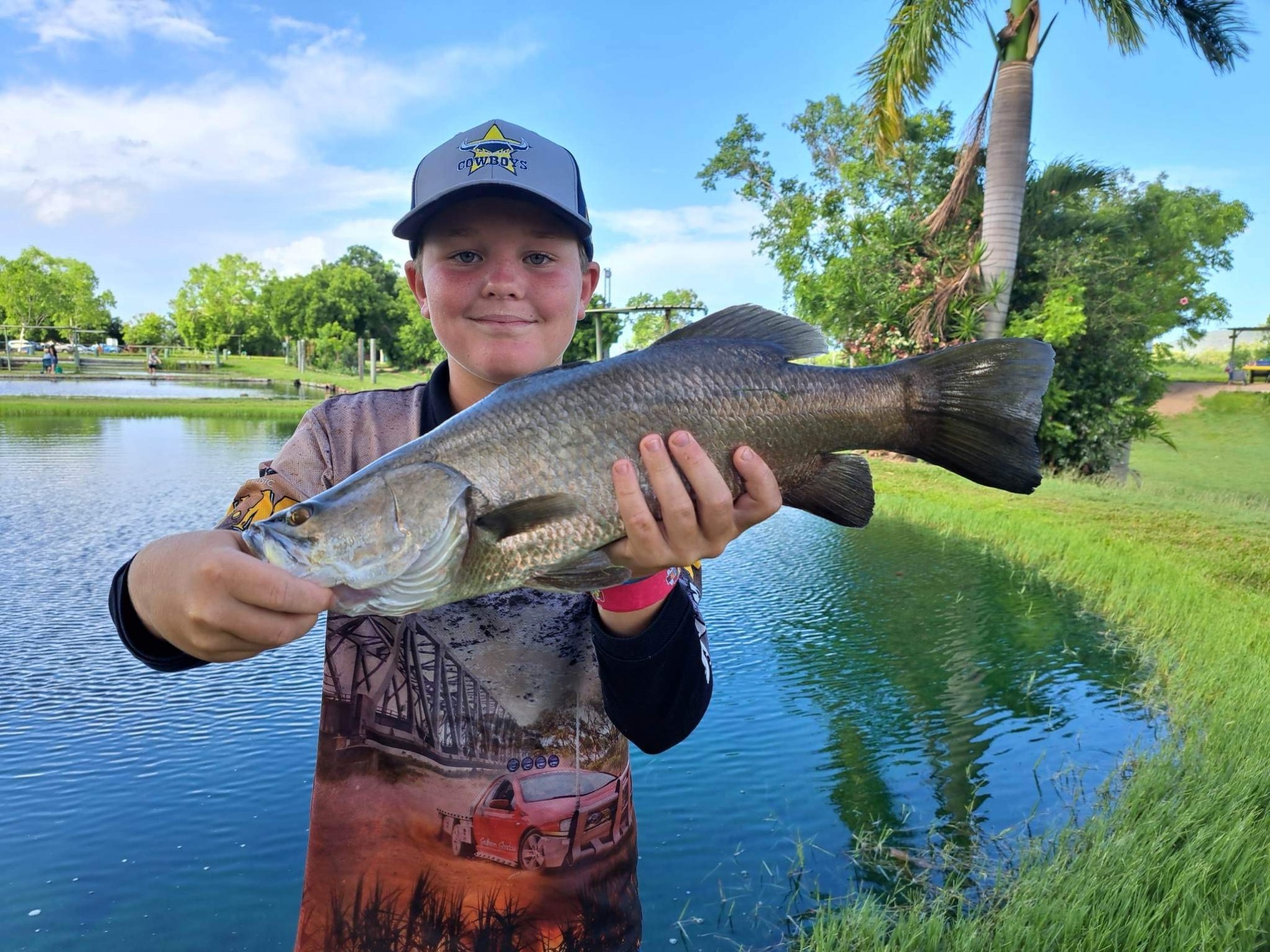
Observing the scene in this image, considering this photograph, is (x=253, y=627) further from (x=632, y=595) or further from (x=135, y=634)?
(x=632, y=595)

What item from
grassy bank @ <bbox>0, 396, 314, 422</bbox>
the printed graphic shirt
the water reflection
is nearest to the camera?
the printed graphic shirt

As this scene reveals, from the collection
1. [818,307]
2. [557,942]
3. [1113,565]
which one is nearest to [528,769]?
[557,942]

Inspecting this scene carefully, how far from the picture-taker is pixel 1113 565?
8820mm

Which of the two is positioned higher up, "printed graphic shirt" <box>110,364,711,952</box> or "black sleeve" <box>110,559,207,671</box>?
"black sleeve" <box>110,559,207,671</box>

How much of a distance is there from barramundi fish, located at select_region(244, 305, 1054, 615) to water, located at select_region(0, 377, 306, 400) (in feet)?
119

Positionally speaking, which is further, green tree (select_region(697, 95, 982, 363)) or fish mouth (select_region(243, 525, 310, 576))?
green tree (select_region(697, 95, 982, 363))

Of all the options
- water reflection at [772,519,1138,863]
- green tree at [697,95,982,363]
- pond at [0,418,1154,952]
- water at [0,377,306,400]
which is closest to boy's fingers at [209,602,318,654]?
pond at [0,418,1154,952]

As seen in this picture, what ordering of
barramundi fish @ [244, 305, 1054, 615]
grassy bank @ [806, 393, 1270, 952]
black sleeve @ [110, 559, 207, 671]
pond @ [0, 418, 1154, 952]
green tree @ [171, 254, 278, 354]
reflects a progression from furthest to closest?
1. green tree @ [171, 254, 278, 354]
2. pond @ [0, 418, 1154, 952]
3. grassy bank @ [806, 393, 1270, 952]
4. barramundi fish @ [244, 305, 1054, 615]
5. black sleeve @ [110, 559, 207, 671]

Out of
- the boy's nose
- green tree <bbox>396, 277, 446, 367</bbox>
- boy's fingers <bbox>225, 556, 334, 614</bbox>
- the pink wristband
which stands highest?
green tree <bbox>396, 277, 446, 367</bbox>

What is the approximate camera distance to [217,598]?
142cm

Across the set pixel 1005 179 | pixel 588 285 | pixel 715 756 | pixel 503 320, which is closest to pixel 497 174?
pixel 503 320

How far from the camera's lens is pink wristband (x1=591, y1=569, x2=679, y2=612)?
1.96m

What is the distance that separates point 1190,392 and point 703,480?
1366 inches

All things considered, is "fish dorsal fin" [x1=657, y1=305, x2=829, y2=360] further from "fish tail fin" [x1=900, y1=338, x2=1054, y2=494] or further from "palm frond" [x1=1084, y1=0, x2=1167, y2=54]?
"palm frond" [x1=1084, y1=0, x2=1167, y2=54]
